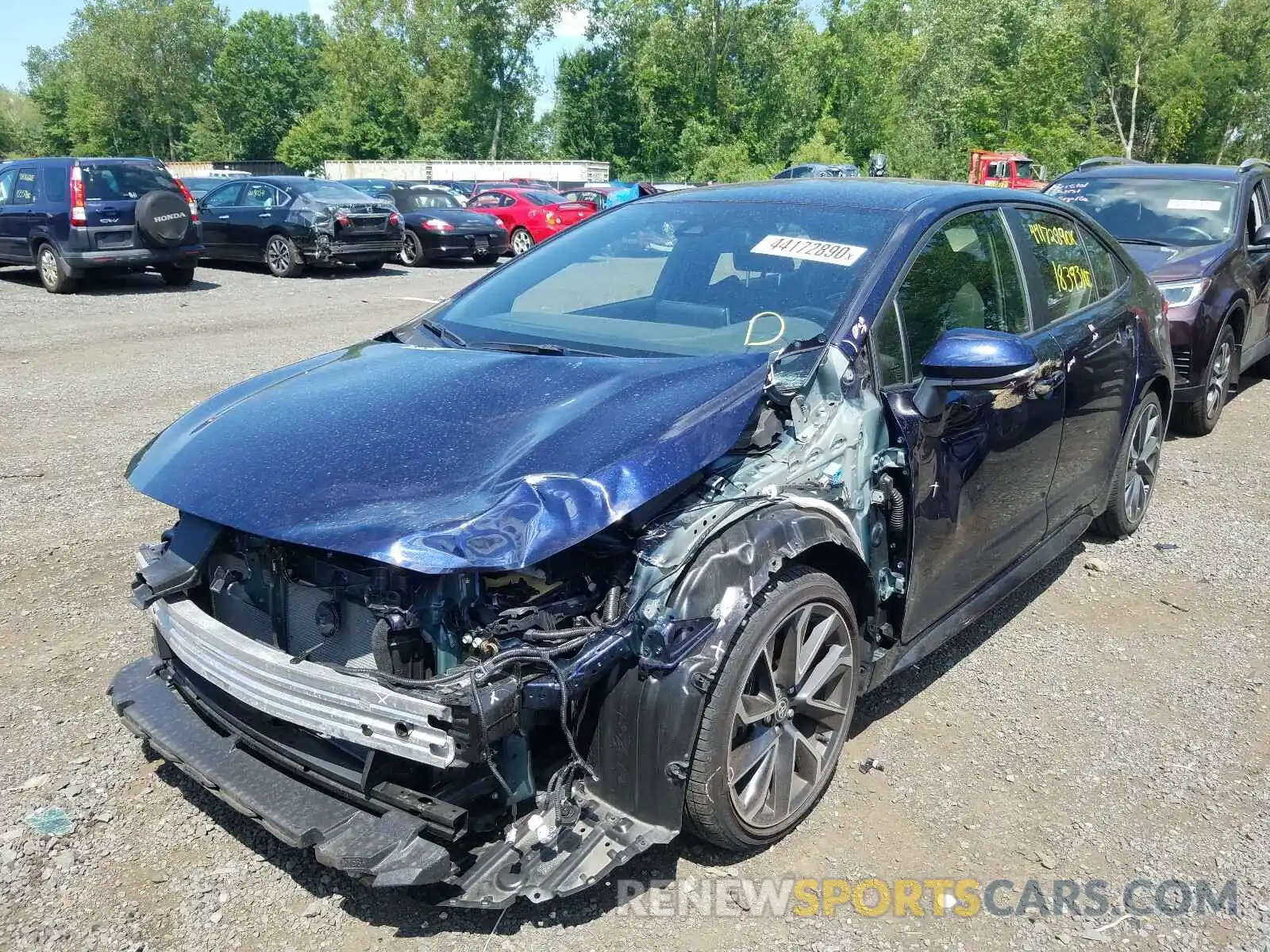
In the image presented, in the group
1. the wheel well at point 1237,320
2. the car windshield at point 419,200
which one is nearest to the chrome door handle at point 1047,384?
the wheel well at point 1237,320

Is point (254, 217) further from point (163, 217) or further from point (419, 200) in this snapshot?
point (419, 200)

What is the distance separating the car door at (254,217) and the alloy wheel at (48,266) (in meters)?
3.32

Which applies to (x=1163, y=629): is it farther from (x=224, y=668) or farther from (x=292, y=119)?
(x=292, y=119)

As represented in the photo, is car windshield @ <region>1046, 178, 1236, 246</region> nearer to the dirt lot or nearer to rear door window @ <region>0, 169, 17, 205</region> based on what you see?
the dirt lot

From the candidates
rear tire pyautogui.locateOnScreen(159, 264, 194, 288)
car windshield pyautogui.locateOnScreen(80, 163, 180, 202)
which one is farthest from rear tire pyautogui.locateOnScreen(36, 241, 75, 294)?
rear tire pyautogui.locateOnScreen(159, 264, 194, 288)

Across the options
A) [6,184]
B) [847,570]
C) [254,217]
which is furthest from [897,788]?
[254,217]

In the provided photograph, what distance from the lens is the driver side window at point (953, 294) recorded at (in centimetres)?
324

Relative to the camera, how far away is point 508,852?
2369mm

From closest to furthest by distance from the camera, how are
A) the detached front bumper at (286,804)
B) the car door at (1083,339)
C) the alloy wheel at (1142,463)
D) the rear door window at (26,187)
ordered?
the detached front bumper at (286,804), the car door at (1083,339), the alloy wheel at (1142,463), the rear door window at (26,187)

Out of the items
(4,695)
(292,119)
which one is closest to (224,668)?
(4,695)

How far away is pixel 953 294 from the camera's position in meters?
3.53

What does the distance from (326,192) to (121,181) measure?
11.7ft

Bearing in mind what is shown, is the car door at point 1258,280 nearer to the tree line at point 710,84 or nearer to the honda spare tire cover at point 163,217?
the honda spare tire cover at point 163,217

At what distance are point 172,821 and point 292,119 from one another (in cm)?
8686
